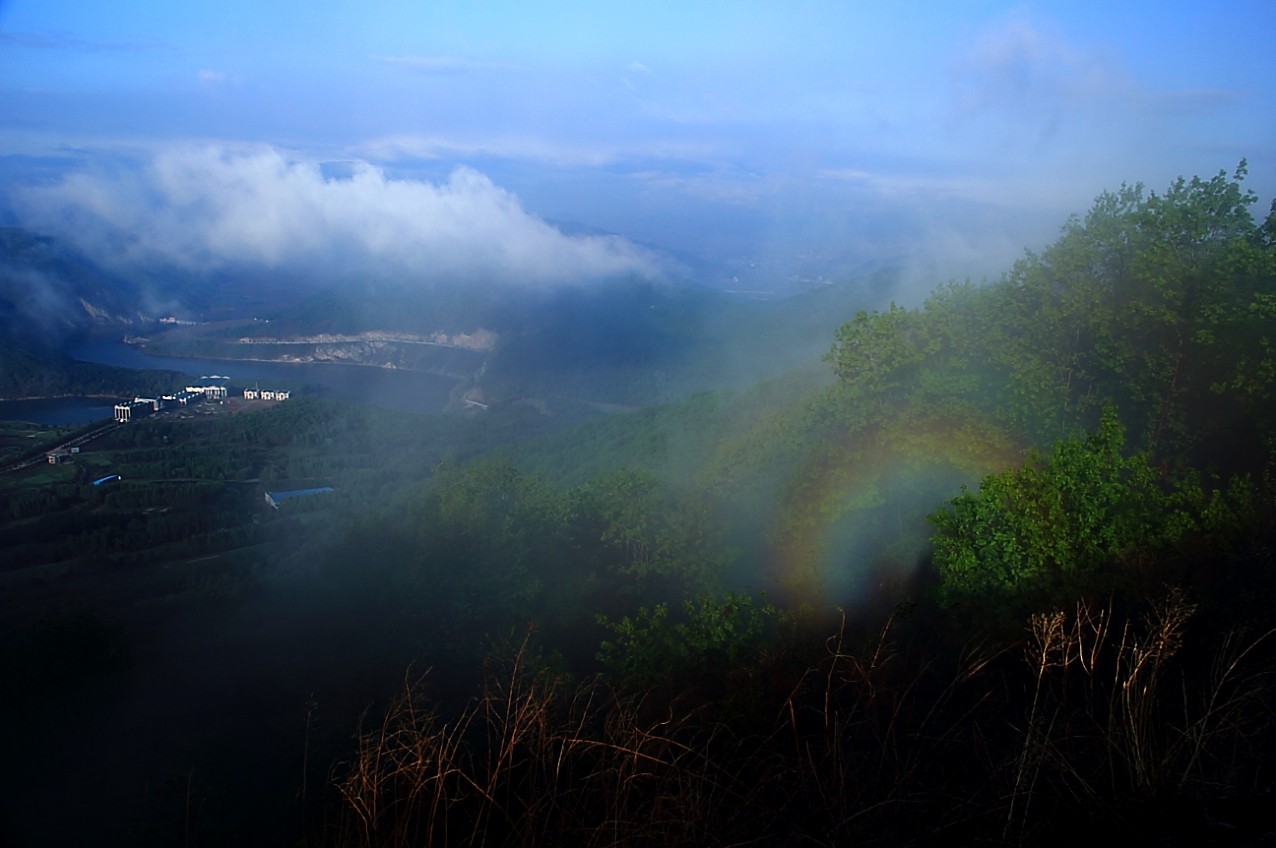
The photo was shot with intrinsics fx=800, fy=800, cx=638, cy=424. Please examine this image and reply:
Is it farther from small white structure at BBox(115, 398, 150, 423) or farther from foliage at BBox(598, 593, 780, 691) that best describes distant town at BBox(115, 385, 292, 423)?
foliage at BBox(598, 593, 780, 691)

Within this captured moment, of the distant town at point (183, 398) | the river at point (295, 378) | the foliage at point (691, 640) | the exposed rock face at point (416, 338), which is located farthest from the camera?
the exposed rock face at point (416, 338)

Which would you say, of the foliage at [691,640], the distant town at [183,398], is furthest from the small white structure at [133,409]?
the foliage at [691,640]

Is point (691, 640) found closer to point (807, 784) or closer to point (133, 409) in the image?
point (807, 784)

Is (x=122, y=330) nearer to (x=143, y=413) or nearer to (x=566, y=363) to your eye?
(x=143, y=413)

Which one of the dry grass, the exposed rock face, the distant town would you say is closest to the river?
the distant town

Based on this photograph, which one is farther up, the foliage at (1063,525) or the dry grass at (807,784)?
the dry grass at (807,784)

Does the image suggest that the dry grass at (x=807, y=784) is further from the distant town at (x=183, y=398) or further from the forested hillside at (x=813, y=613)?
the distant town at (x=183, y=398)

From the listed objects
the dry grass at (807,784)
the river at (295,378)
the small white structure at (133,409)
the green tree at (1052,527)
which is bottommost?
the river at (295,378)
